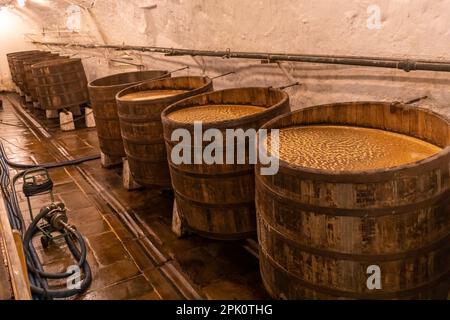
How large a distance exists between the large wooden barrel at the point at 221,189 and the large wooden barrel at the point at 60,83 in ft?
17.2

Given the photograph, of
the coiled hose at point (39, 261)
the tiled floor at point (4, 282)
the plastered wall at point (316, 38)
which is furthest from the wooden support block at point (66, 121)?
the tiled floor at point (4, 282)

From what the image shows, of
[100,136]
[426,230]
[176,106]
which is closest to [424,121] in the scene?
[426,230]

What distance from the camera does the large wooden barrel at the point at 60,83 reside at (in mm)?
7328

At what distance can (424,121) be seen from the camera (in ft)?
6.96

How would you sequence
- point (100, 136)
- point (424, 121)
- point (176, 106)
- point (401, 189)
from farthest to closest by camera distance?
point (100, 136) → point (176, 106) → point (424, 121) → point (401, 189)

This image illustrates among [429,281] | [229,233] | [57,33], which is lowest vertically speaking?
[229,233]

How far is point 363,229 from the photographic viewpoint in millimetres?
1643

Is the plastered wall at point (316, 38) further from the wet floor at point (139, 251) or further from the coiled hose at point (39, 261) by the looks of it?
the coiled hose at point (39, 261)

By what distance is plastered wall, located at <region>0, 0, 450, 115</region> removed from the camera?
95.7 inches

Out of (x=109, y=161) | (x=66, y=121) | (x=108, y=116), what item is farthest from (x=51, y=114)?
(x=108, y=116)

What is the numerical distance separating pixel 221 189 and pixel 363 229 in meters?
1.22

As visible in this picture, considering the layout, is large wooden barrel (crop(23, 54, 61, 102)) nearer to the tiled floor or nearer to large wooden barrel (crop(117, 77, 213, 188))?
large wooden barrel (crop(117, 77, 213, 188))

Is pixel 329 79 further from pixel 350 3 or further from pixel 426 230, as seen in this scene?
pixel 426 230

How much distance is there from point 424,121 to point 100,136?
380cm
